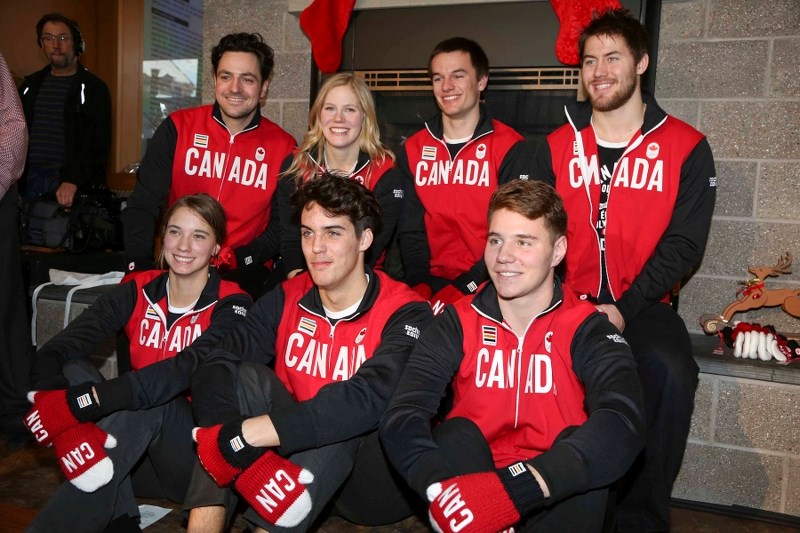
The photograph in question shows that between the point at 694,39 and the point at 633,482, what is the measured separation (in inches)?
64.2

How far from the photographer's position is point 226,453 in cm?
163

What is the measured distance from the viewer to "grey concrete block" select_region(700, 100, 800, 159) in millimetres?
2580

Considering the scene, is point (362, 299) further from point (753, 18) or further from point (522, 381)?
point (753, 18)

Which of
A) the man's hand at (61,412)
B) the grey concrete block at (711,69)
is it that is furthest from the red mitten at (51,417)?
the grey concrete block at (711,69)

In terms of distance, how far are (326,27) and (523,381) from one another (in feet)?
6.54

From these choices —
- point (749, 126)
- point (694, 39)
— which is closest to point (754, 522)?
point (749, 126)

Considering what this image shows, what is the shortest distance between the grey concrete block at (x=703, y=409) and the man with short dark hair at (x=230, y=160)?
1571 mm

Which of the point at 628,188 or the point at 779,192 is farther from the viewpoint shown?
the point at 779,192

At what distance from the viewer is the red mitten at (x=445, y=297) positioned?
2.39 meters

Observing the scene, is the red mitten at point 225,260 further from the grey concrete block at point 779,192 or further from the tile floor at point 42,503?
the grey concrete block at point 779,192

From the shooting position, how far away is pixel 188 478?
6.74ft

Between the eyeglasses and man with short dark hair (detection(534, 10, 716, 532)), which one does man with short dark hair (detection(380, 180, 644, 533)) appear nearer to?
man with short dark hair (detection(534, 10, 716, 532))

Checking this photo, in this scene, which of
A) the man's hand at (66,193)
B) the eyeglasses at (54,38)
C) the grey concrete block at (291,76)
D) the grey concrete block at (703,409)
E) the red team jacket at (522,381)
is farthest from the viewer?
the eyeglasses at (54,38)

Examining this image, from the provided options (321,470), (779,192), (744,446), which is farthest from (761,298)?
(321,470)
